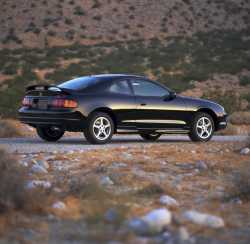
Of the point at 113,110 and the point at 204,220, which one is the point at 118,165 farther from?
the point at 204,220

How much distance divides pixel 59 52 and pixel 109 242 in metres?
46.4

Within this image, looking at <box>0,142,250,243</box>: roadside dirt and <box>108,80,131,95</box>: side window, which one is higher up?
<box>108,80,131,95</box>: side window

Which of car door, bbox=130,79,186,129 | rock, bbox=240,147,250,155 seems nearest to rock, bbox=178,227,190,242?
rock, bbox=240,147,250,155

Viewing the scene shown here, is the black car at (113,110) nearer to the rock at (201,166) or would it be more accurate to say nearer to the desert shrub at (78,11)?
the rock at (201,166)

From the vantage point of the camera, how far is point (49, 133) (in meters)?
17.3

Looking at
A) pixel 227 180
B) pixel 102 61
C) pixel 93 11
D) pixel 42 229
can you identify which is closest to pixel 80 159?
pixel 227 180

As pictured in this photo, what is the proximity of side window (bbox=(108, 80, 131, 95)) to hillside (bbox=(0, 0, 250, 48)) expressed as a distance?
4069cm

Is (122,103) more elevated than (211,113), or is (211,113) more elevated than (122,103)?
(122,103)

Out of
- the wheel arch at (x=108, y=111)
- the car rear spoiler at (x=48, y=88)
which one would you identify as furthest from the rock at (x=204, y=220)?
the car rear spoiler at (x=48, y=88)

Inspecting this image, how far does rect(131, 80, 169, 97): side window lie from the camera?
55.1 ft

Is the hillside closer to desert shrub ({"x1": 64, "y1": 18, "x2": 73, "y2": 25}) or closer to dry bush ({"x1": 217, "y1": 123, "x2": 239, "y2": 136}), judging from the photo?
desert shrub ({"x1": 64, "y1": 18, "x2": 73, "y2": 25})

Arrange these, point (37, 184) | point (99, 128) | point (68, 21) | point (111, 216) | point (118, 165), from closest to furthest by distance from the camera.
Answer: point (111, 216), point (37, 184), point (118, 165), point (99, 128), point (68, 21)

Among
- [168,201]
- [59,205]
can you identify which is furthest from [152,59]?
[59,205]

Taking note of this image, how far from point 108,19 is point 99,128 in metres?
47.6
